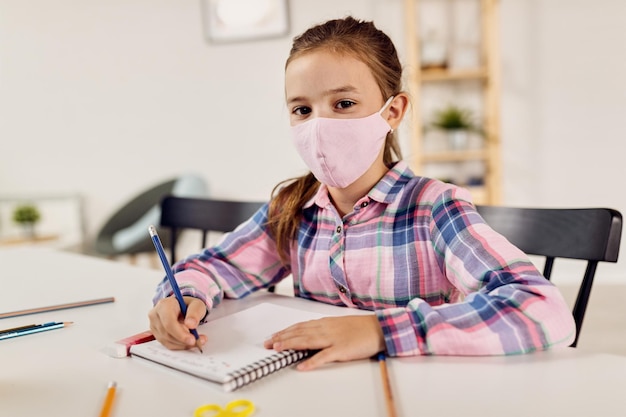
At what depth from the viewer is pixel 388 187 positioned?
976mm

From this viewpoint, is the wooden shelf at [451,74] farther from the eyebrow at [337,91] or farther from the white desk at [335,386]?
the white desk at [335,386]

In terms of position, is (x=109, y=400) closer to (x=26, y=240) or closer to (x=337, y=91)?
(x=337, y=91)

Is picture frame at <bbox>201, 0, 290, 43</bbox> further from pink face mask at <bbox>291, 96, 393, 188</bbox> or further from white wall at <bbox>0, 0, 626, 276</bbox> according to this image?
pink face mask at <bbox>291, 96, 393, 188</bbox>

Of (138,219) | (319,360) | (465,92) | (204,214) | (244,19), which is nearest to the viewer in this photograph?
(319,360)

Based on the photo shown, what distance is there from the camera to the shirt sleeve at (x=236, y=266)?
0.93 meters

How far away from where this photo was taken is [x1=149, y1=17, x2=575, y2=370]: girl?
2.15 ft

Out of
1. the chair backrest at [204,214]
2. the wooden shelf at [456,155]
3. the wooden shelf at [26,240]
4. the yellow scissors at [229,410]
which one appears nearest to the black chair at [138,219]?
the wooden shelf at [26,240]

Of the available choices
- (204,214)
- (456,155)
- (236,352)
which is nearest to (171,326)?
(236,352)

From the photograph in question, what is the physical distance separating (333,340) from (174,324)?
8.2 inches

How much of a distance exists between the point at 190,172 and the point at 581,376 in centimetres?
345

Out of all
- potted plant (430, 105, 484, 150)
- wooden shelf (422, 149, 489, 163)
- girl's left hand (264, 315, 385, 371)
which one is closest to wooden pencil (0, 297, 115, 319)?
girl's left hand (264, 315, 385, 371)

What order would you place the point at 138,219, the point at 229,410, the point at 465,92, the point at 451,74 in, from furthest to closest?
1. the point at 138,219
2. the point at 465,92
3. the point at 451,74
4. the point at 229,410

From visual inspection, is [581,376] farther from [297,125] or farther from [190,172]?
[190,172]

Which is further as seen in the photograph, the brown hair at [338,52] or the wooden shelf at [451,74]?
the wooden shelf at [451,74]
